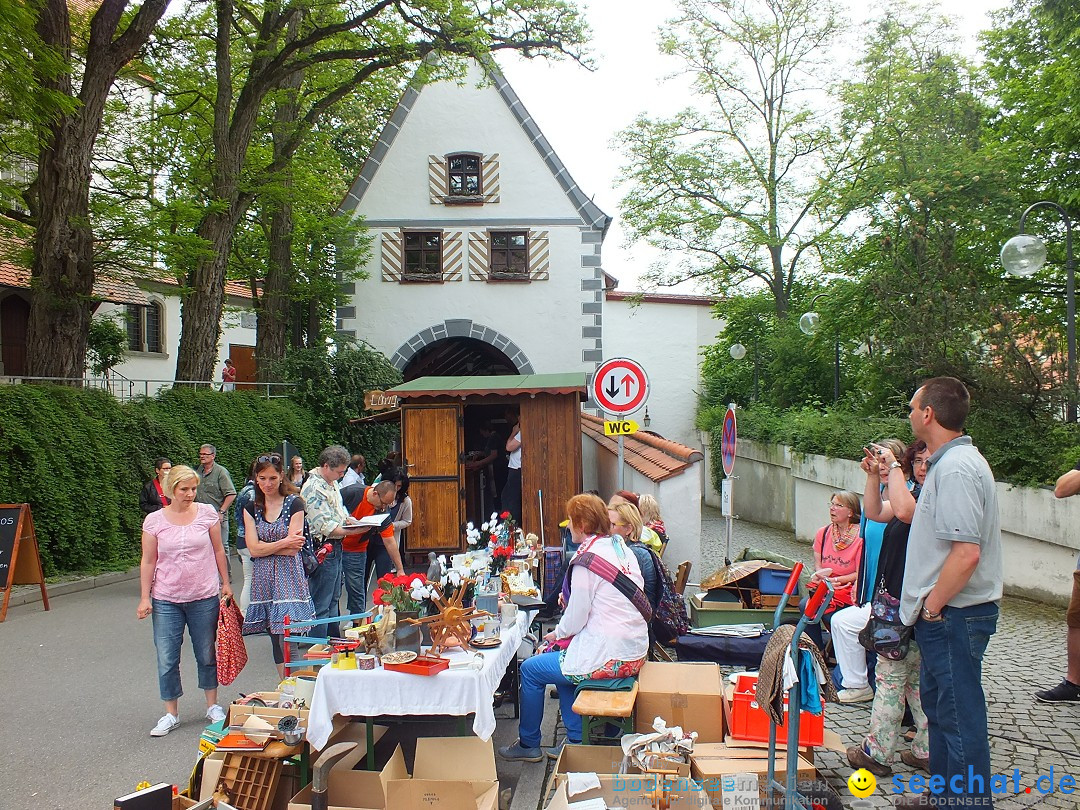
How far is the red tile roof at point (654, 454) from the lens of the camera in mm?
9424

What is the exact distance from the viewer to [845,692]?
235 inches

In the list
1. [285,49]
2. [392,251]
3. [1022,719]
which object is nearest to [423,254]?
[392,251]

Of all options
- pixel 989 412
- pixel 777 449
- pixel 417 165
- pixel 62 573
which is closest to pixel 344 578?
pixel 62 573

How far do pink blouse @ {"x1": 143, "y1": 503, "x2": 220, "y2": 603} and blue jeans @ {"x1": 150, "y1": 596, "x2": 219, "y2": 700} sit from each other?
7cm

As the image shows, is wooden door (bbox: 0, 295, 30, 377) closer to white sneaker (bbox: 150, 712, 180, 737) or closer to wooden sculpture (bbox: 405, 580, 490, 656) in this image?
white sneaker (bbox: 150, 712, 180, 737)

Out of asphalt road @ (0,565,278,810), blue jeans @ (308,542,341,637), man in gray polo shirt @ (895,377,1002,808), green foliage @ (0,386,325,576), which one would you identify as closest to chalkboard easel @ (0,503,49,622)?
asphalt road @ (0,565,278,810)

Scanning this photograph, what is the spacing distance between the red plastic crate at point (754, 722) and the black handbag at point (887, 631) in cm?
51

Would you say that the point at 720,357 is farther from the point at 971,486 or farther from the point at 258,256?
the point at 971,486

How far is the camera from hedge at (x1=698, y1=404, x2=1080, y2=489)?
34.1ft

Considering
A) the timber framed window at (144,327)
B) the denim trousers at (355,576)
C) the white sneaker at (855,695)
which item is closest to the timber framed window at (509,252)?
the timber framed window at (144,327)

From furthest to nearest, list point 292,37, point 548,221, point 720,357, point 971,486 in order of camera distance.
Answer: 1. point 720,357
2. point 548,221
3. point 292,37
4. point 971,486

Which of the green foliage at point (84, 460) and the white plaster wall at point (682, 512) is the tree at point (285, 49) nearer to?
the green foliage at point (84, 460)

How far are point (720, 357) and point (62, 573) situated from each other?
2093cm

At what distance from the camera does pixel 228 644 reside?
5.76 metres
